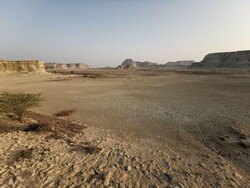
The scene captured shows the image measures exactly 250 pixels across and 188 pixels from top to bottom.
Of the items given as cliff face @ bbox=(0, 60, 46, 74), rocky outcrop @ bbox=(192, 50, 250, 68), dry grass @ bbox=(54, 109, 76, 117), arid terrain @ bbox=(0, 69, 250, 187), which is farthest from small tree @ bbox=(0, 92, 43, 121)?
rocky outcrop @ bbox=(192, 50, 250, 68)

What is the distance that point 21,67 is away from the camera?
64312 millimetres

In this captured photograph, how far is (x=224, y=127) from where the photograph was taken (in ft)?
40.1

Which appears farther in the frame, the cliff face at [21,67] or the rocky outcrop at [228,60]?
the rocky outcrop at [228,60]

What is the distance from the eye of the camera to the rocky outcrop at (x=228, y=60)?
113 meters

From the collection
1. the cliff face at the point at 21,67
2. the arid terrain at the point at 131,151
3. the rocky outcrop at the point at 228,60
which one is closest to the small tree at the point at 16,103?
the arid terrain at the point at 131,151

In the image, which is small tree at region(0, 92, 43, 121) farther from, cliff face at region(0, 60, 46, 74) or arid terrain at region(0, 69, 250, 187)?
cliff face at region(0, 60, 46, 74)

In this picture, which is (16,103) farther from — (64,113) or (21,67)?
(21,67)

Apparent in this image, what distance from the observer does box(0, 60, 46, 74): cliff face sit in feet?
198

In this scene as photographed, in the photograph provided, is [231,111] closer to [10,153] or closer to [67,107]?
[67,107]

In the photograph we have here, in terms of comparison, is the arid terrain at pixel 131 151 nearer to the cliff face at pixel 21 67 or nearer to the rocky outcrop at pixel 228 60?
the cliff face at pixel 21 67

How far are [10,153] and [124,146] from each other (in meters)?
4.18

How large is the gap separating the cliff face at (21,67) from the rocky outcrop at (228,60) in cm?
→ 9330

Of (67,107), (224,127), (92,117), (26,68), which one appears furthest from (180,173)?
(26,68)

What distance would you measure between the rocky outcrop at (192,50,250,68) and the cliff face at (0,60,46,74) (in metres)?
93.3
